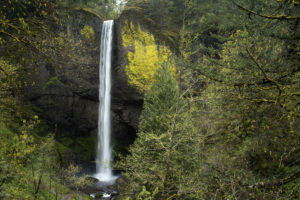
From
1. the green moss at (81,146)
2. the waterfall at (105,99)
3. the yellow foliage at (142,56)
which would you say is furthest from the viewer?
the green moss at (81,146)

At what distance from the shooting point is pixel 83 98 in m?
22.3

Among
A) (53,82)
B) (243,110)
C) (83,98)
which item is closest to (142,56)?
(83,98)

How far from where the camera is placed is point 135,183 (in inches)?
387

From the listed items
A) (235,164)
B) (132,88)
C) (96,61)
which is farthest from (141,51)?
(235,164)

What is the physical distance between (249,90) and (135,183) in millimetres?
7894

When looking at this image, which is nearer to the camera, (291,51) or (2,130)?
(291,51)

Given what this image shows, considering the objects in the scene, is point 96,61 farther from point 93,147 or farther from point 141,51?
point 93,147

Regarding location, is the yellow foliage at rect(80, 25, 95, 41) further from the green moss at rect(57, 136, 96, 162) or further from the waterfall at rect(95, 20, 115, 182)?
the green moss at rect(57, 136, 96, 162)

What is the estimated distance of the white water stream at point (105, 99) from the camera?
21188mm

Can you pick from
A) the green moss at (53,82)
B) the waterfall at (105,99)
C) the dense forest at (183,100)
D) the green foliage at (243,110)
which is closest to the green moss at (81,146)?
the dense forest at (183,100)

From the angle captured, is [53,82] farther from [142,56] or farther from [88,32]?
[142,56]

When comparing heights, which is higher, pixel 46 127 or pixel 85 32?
pixel 85 32

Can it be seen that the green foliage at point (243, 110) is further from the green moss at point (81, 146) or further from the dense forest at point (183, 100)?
the green moss at point (81, 146)

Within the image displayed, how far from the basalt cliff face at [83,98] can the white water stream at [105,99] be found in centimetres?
55
